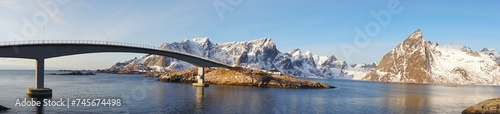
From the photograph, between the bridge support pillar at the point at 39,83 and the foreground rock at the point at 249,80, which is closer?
the bridge support pillar at the point at 39,83

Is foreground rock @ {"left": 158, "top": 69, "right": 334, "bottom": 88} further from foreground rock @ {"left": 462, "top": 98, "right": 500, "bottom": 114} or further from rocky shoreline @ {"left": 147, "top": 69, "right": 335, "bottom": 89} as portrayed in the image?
foreground rock @ {"left": 462, "top": 98, "right": 500, "bottom": 114}

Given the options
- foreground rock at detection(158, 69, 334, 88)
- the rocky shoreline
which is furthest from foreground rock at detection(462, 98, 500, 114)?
foreground rock at detection(158, 69, 334, 88)

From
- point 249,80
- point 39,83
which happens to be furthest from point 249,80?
point 39,83

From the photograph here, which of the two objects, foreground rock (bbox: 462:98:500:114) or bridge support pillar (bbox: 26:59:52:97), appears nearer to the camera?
foreground rock (bbox: 462:98:500:114)

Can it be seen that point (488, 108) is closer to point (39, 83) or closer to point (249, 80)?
point (39, 83)

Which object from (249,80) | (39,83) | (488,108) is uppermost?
(39,83)

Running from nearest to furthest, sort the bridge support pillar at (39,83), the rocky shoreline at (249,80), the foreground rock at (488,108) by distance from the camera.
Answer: the foreground rock at (488,108) < the bridge support pillar at (39,83) < the rocky shoreline at (249,80)

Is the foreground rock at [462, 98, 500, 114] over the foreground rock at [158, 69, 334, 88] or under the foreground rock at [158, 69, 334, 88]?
under

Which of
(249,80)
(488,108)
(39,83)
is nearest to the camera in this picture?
(488,108)

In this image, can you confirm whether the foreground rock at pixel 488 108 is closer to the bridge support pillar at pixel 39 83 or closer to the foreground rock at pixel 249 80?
the bridge support pillar at pixel 39 83

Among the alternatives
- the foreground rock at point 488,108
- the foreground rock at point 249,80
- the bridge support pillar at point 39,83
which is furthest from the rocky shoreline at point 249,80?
the foreground rock at point 488,108

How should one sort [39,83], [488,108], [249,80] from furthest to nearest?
[249,80], [39,83], [488,108]

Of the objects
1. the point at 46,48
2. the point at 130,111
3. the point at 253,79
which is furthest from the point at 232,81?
the point at 130,111

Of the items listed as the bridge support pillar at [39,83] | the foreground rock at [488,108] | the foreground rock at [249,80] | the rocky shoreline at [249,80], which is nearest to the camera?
the foreground rock at [488,108]
